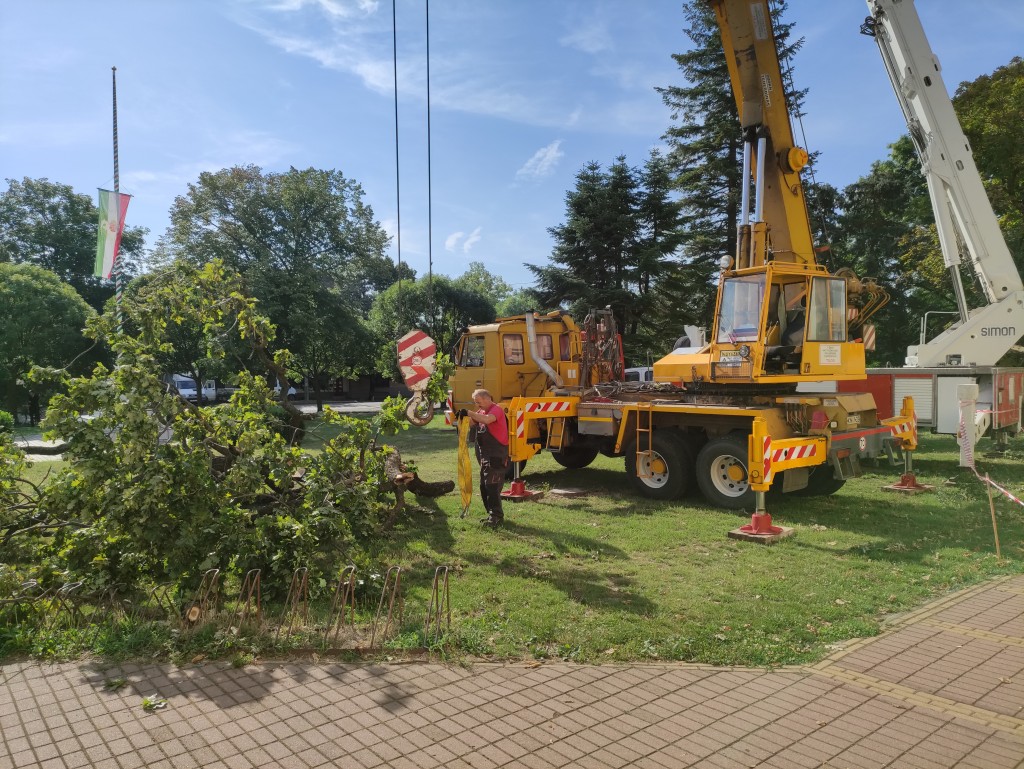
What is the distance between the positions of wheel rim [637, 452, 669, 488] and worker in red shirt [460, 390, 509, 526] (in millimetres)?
2784

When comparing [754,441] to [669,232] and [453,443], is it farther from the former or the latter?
[669,232]

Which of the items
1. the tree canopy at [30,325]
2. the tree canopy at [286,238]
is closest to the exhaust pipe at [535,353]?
the tree canopy at [286,238]

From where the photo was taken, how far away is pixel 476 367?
13.1 m

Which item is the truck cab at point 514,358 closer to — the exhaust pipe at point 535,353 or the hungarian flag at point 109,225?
the exhaust pipe at point 535,353

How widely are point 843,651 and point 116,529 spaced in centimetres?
533

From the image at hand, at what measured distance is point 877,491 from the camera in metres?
10.6

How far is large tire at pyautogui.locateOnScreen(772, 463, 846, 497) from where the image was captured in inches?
400

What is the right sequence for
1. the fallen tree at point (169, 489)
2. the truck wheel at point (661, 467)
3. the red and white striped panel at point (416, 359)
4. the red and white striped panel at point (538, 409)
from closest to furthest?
the fallen tree at point (169, 489) → the red and white striped panel at point (416, 359) → the truck wheel at point (661, 467) → the red and white striped panel at point (538, 409)

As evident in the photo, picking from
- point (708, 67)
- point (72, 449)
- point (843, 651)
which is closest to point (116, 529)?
point (72, 449)

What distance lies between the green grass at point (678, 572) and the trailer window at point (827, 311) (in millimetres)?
2401

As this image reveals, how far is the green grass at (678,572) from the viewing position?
4.75 meters

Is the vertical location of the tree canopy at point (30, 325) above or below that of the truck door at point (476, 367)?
above

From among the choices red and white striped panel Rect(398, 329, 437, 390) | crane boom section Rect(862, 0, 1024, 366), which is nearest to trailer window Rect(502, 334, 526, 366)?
red and white striped panel Rect(398, 329, 437, 390)

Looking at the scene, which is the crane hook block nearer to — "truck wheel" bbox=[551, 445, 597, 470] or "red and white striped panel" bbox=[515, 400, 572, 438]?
"red and white striped panel" bbox=[515, 400, 572, 438]
